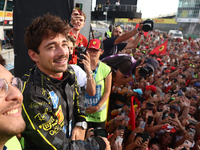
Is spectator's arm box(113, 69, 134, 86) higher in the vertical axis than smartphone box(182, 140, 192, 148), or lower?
higher

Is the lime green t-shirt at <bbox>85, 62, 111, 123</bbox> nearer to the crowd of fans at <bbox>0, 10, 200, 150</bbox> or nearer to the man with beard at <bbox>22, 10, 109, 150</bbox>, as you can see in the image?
the crowd of fans at <bbox>0, 10, 200, 150</bbox>

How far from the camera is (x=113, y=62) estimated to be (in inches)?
130

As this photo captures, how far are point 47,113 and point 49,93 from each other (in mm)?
147

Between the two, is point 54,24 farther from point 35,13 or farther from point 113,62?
point 113,62

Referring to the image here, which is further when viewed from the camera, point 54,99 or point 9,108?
point 54,99

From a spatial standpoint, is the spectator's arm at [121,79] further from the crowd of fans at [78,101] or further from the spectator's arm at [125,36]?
the spectator's arm at [125,36]

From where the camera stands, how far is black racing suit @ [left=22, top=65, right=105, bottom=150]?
1.03m

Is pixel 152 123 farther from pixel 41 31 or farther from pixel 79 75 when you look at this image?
pixel 41 31

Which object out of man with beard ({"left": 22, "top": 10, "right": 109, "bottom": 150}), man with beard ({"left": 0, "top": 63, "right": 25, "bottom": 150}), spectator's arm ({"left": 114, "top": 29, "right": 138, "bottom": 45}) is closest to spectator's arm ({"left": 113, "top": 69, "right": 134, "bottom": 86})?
spectator's arm ({"left": 114, "top": 29, "right": 138, "bottom": 45})

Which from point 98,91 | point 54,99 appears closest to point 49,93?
point 54,99

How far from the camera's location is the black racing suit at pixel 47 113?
103 cm

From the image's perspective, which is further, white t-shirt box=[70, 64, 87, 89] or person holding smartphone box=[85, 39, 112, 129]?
person holding smartphone box=[85, 39, 112, 129]

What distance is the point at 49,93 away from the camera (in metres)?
1.17

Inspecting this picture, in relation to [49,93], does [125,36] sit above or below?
above
